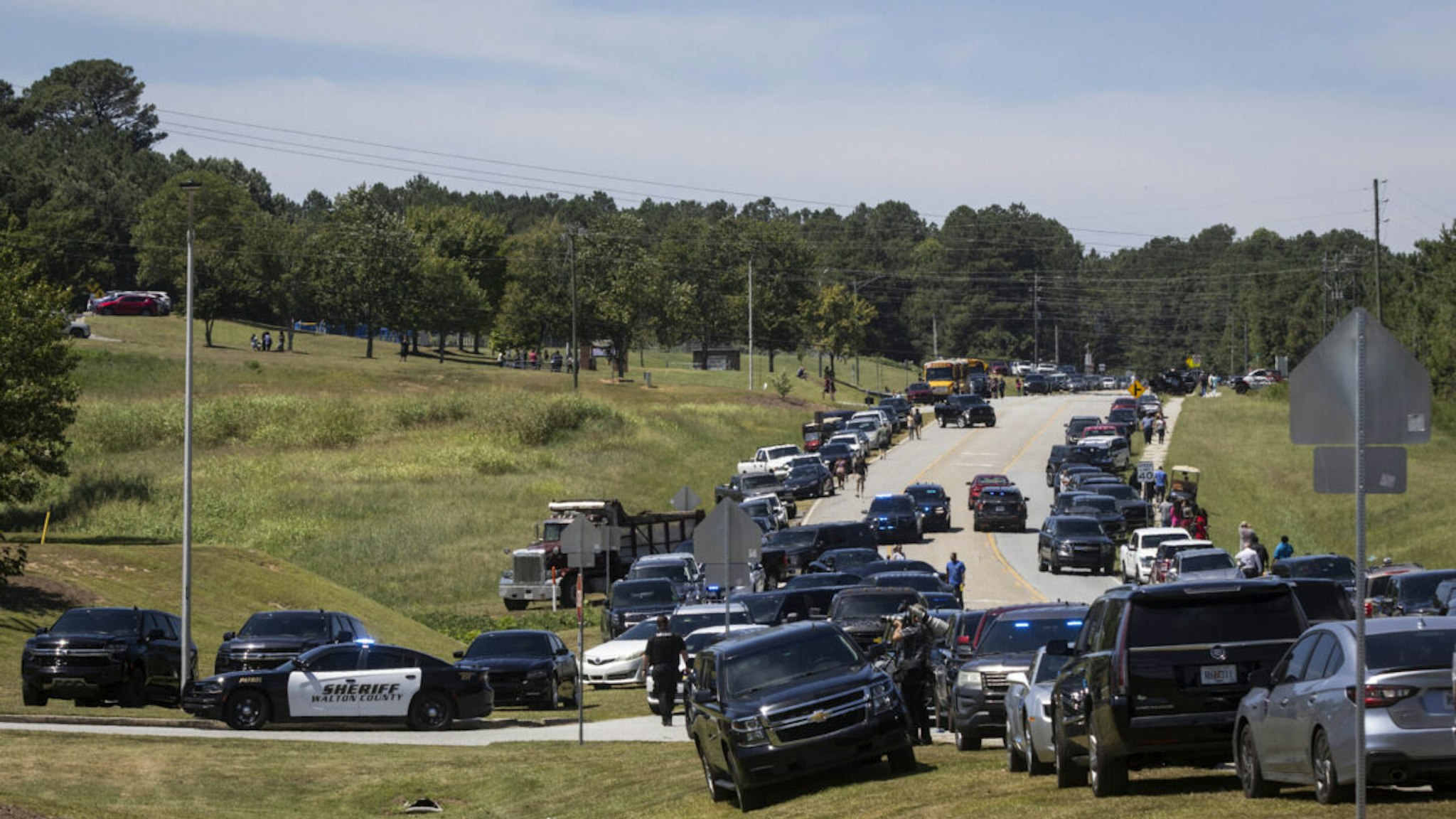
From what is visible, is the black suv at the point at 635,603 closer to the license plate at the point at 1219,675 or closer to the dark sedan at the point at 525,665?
the dark sedan at the point at 525,665

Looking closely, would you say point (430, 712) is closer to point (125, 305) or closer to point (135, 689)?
point (135, 689)

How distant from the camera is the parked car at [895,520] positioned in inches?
2311

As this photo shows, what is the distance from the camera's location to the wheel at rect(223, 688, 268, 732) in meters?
26.0

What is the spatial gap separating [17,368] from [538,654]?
20.4 metres

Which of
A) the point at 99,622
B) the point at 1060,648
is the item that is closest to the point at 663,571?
the point at 99,622

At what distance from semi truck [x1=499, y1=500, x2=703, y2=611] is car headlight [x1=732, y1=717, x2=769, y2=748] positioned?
2985cm

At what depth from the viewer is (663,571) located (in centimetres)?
4291

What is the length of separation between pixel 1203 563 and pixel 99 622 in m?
20.4

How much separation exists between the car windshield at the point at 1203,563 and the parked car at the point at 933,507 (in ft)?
85.8

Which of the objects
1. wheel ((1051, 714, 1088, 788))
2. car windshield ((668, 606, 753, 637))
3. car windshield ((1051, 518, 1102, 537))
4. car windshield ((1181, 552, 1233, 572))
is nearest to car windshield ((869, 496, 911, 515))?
car windshield ((1051, 518, 1102, 537))

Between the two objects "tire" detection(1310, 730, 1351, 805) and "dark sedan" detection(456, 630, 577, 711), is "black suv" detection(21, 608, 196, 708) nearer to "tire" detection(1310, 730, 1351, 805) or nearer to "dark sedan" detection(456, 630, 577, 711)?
"dark sedan" detection(456, 630, 577, 711)

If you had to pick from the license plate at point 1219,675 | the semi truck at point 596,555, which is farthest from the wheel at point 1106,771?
the semi truck at point 596,555

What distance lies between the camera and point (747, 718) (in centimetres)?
1689

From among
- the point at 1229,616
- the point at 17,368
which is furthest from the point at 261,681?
the point at 17,368
